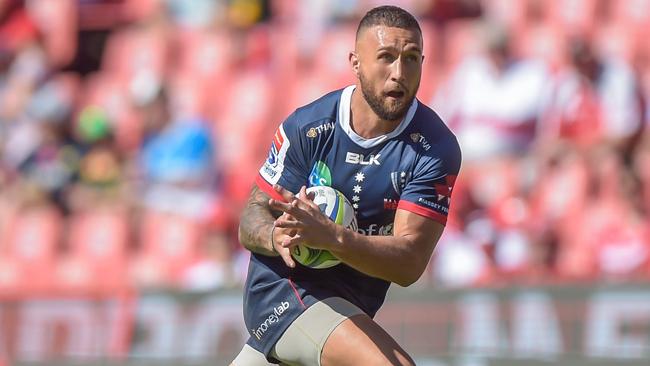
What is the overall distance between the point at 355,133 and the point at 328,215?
1.43 ft

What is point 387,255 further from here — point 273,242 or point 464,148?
point 464,148

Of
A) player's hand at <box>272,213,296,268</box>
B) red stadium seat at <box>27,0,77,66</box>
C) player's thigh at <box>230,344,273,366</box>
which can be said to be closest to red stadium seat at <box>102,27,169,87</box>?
red stadium seat at <box>27,0,77,66</box>

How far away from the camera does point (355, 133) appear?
18.8ft

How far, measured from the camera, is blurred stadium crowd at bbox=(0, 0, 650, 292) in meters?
10.4

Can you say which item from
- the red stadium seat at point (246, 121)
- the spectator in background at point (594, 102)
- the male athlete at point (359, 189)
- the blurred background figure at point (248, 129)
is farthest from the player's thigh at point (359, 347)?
the red stadium seat at point (246, 121)

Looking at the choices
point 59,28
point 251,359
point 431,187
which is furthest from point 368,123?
point 59,28

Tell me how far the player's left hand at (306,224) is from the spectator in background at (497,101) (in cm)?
614

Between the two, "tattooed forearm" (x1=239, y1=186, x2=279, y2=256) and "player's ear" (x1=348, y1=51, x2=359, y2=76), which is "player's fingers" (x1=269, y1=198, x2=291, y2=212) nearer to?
"tattooed forearm" (x1=239, y1=186, x2=279, y2=256)

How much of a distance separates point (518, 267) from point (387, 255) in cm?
499

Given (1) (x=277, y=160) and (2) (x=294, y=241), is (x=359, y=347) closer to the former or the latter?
(2) (x=294, y=241)

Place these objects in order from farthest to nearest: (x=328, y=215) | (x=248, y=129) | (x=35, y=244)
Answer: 1. (x=35, y=244)
2. (x=248, y=129)
3. (x=328, y=215)

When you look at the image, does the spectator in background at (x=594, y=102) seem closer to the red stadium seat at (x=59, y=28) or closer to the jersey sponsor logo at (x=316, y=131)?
the jersey sponsor logo at (x=316, y=131)

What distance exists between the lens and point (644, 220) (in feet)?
32.0

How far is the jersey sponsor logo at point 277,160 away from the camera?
5.78 meters
